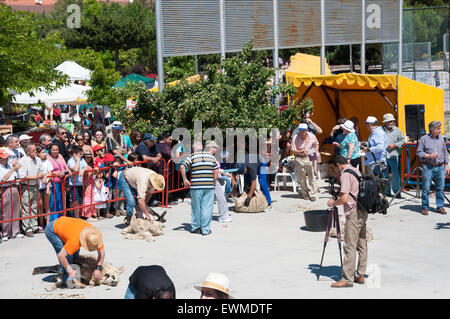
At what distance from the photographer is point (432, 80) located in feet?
115

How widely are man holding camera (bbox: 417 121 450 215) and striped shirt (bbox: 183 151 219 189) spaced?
4.31 m

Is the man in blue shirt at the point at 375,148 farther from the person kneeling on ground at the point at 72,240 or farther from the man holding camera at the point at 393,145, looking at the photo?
the person kneeling on ground at the point at 72,240

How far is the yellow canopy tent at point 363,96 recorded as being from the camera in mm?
16172

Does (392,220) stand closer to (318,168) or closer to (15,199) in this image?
(318,168)

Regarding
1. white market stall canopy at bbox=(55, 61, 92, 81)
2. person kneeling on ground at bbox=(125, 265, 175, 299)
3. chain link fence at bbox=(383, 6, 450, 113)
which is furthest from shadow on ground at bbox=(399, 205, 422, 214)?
white market stall canopy at bbox=(55, 61, 92, 81)

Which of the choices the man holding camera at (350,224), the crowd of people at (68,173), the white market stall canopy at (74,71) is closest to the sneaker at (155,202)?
the crowd of people at (68,173)

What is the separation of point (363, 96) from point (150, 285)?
14.9 metres

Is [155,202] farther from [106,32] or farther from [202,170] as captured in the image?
[106,32]

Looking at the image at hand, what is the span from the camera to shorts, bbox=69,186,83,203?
13.1 metres

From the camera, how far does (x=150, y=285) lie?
590 centimetres

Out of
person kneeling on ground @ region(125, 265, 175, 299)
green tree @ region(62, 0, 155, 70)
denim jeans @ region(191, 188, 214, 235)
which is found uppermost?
green tree @ region(62, 0, 155, 70)

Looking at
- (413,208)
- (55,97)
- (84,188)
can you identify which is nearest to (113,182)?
(84,188)

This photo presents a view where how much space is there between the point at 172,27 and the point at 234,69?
2.96 m

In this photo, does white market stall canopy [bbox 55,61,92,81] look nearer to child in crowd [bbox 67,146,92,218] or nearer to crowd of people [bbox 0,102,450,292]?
crowd of people [bbox 0,102,450,292]
